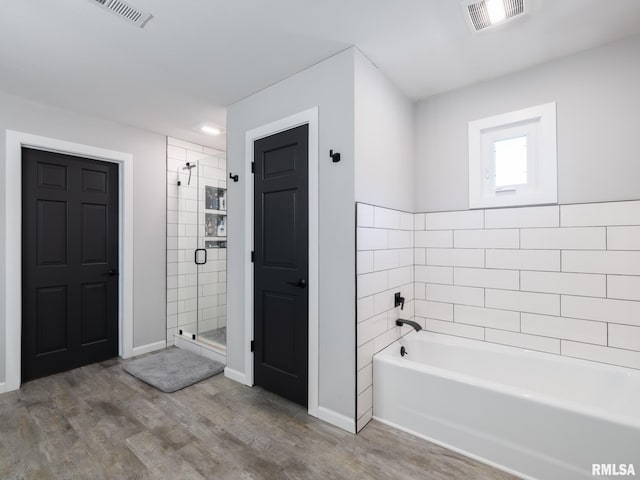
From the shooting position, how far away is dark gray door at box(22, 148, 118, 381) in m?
2.86

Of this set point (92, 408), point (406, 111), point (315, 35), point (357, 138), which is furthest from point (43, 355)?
point (406, 111)

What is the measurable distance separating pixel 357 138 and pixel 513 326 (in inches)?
72.9

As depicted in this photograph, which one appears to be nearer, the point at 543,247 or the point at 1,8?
the point at 1,8

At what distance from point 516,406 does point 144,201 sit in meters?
3.85

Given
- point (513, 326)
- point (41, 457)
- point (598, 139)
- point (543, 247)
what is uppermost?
point (598, 139)

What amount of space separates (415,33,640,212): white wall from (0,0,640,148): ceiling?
11cm

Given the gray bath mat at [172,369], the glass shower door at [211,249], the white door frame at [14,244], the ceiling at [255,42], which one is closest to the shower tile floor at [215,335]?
the glass shower door at [211,249]

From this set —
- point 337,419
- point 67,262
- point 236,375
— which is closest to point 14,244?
point 67,262

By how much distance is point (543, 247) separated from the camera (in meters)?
2.27

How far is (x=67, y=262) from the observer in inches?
121

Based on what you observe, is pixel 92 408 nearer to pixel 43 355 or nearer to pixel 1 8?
pixel 43 355

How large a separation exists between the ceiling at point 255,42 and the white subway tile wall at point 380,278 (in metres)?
1.11

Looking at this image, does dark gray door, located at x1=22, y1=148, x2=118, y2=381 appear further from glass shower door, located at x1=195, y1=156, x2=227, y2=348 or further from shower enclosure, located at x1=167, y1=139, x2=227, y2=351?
glass shower door, located at x1=195, y1=156, x2=227, y2=348

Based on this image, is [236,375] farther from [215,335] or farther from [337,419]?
[337,419]
